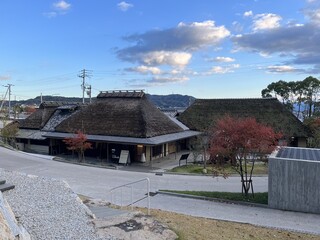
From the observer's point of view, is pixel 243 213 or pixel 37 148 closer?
pixel 243 213

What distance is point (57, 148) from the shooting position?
2931cm

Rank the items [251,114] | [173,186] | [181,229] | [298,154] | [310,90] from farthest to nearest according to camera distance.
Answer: [310,90]
[251,114]
[173,186]
[298,154]
[181,229]

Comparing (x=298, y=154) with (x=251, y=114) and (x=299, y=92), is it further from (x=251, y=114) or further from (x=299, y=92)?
(x=299, y=92)

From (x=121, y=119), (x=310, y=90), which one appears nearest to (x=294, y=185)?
(x=121, y=119)

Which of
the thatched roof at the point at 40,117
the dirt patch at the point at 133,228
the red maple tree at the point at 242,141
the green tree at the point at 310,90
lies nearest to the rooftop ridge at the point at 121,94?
the thatched roof at the point at 40,117

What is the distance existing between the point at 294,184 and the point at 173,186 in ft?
20.2

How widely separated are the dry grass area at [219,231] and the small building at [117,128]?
1300cm

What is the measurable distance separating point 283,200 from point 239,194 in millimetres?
2304

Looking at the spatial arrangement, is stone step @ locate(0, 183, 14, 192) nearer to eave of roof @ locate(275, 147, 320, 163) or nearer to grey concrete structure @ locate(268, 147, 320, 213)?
grey concrete structure @ locate(268, 147, 320, 213)

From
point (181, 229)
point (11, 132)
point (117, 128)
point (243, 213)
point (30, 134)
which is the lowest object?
point (243, 213)

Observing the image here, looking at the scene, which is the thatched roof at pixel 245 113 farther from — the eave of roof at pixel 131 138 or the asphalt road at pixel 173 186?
the asphalt road at pixel 173 186

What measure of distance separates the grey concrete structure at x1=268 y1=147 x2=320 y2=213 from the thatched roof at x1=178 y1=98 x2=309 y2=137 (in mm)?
16599

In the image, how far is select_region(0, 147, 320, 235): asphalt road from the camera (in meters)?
11.5

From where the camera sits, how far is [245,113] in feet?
108
